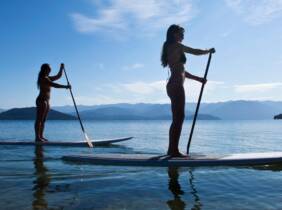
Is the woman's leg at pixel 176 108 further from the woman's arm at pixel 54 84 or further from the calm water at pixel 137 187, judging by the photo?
the woman's arm at pixel 54 84

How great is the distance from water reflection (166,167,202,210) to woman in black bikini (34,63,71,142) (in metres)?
7.40

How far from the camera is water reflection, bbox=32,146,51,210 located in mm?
5390

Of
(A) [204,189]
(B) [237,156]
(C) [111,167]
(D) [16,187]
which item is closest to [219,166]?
(B) [237,156]

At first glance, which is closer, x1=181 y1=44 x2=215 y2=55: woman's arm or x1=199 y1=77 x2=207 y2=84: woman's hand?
x1=181 y1=44 x2=215 y2=55: woman's arm

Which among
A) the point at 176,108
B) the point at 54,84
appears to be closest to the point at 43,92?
the point at 54,84

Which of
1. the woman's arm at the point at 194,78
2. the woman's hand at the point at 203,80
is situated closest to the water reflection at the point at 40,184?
the woman's arm at the point at 194,78

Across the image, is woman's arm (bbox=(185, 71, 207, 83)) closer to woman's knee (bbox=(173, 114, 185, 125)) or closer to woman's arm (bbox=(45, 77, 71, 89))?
woman's knee (bbox=(173, 114, 185, 125))

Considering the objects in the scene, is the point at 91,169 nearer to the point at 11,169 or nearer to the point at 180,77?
the point at 11,169

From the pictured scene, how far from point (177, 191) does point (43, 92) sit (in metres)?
9.68

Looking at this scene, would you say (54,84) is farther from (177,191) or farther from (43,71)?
(177,191)

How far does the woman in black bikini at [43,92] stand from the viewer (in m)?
14.3

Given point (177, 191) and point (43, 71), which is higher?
point (43, 71)

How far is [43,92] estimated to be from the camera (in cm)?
1469

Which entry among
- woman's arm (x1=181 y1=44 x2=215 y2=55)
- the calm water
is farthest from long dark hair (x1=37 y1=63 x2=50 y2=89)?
woman's arm (x1=181 y1=44 x2=215 y2=55)
